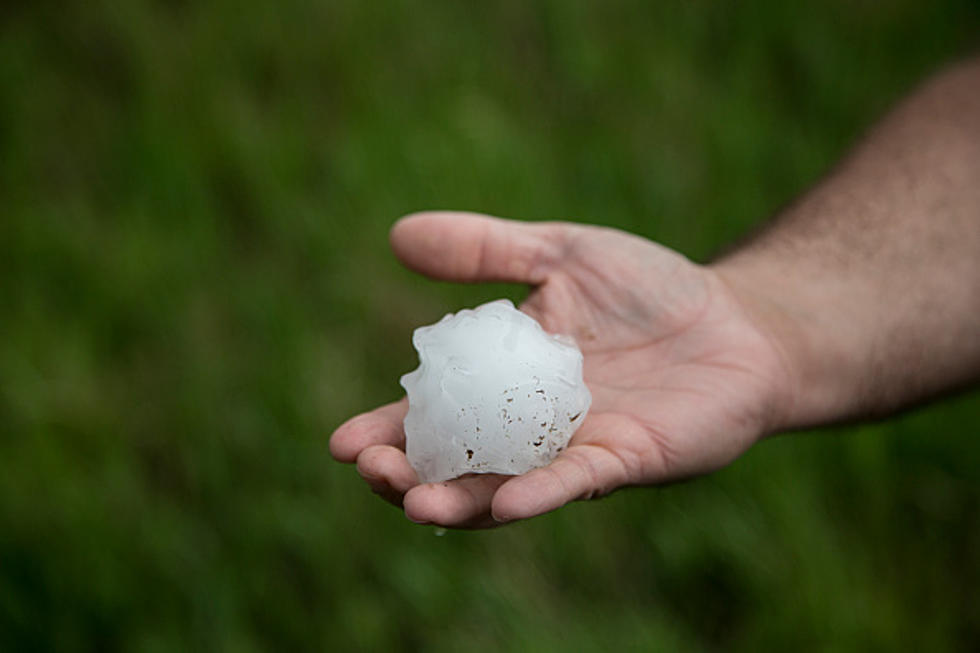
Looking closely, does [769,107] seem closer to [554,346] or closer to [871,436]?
[871,436]

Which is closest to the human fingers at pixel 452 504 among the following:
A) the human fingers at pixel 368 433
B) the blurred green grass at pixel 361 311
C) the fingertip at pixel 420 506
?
the fingertip at pixel 420 506

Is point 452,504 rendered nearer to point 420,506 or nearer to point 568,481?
point 420,506

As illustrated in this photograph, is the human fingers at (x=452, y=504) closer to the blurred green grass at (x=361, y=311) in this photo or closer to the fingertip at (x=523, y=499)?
the fingertip at (x=523, y=499)

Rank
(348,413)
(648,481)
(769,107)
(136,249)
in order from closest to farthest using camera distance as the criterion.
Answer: (648,481) → (348,413) → (136,249) → (769,107)

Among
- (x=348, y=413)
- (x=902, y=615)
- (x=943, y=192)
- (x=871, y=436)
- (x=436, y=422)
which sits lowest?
(x=902, y=615)

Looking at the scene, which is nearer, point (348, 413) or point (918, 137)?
point (918, 137)

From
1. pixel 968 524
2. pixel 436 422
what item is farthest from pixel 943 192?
pixel 436 422

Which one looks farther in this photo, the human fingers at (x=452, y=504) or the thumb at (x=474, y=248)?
the thumb at (x=474, y=248)

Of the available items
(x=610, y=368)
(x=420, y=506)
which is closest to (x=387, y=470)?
(x=420, y=506)

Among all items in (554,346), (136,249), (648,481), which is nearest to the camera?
(648,481)
